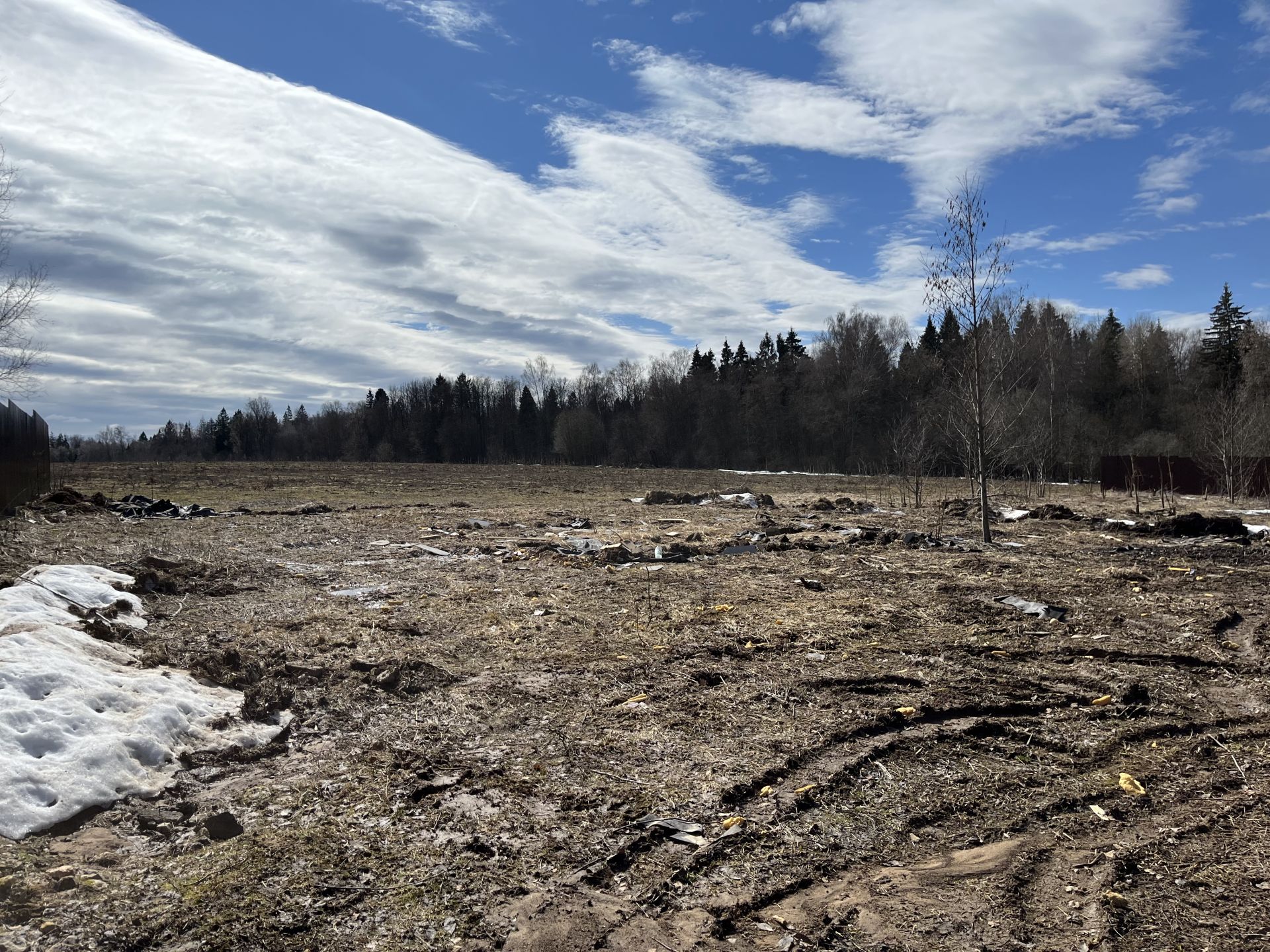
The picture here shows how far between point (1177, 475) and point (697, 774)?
26634 mm

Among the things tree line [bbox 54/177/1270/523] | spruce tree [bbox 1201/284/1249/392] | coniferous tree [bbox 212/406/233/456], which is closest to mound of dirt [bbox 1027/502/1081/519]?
tree line [bbox 54/177/1270/523]

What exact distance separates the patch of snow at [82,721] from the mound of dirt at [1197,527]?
14.4 meters

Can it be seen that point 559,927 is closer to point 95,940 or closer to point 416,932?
point 416,932

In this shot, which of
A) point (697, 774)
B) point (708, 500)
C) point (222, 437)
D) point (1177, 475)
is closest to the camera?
point (697, 774)

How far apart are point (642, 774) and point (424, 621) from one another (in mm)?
4075

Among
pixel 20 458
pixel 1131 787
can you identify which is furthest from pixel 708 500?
pixel 1131 787

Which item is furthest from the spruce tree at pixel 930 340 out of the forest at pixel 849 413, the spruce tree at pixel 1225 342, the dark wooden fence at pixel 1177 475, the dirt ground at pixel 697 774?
the dirt ground at pixel 697 774

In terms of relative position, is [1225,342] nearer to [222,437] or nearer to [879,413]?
[879,413]

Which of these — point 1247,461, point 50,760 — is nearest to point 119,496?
point 50,760

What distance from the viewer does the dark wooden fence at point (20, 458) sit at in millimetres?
13719

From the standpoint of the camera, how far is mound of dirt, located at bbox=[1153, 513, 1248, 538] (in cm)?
1309

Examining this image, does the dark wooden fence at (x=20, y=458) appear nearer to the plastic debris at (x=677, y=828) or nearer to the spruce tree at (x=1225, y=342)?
the plastic debris at (x=677, y=828)

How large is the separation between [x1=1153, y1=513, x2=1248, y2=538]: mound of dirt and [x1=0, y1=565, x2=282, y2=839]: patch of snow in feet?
47.1

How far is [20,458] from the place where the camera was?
51.2 ft
